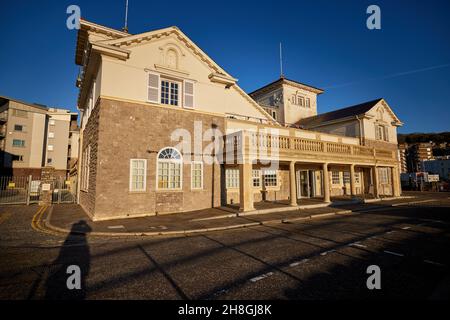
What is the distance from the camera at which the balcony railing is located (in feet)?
42.9

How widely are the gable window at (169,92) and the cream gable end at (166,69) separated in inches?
14.5

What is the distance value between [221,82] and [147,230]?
11.1 m

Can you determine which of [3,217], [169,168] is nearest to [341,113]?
[169,168]

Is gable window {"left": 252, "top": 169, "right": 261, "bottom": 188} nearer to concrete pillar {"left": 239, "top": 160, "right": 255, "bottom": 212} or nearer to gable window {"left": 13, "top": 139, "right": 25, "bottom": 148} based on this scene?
concrete pillar {"left": 239, "top": 160, "right": 255, "bottom": 212}

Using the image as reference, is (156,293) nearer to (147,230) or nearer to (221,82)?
(147,230)

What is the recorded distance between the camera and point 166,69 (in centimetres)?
1355

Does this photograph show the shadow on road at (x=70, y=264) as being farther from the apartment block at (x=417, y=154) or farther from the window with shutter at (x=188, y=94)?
the apartment block at (x=417, y=154)

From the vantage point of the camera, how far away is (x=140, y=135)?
492 inches

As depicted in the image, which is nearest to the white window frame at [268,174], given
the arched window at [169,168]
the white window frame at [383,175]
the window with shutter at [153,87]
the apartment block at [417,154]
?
the arched window at [169,168]

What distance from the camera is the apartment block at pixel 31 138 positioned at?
4444cm

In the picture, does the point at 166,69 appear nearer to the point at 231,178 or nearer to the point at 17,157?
the point at 231,178

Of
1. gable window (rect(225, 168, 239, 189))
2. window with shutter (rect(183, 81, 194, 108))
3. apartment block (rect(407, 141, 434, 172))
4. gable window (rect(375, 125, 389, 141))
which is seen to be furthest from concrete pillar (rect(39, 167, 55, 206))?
apartment block (rect(407, 141, 434, 172))

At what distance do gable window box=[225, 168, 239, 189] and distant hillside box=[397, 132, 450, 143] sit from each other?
461ft
